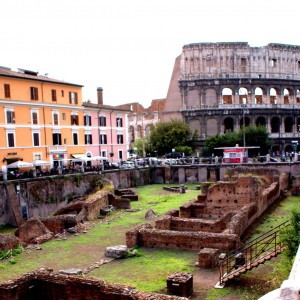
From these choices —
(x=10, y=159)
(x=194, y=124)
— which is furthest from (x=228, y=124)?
(x=10, y=159)

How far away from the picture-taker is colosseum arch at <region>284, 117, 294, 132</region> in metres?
70.8

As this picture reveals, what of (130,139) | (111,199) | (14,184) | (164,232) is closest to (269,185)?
(111,199)

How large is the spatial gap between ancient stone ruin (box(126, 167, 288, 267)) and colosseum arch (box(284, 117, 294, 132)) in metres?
37.6

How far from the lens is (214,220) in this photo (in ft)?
87.7

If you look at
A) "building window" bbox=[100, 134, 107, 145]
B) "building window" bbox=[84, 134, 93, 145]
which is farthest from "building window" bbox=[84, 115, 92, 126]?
"building window" bbox=[100, 134, 107, 145]

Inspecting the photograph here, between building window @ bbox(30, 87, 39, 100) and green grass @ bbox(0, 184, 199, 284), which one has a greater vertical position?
building window @ bbox(30, 87, 39, 100)

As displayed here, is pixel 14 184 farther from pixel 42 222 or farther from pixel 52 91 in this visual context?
pixel 52 91

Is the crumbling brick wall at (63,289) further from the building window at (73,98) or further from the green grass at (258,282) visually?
the building window at (73,98)

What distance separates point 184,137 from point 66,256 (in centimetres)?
4417

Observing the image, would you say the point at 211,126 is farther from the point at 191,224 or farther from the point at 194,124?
the point at 191,224

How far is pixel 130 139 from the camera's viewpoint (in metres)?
99.2

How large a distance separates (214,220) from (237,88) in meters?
46.1

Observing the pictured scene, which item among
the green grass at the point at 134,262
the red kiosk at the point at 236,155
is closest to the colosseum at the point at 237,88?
the red kiosk at the point at 236,155

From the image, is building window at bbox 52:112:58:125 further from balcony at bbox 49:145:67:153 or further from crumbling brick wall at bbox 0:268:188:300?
crumbling brick wall at bbox 0:268:188:300
